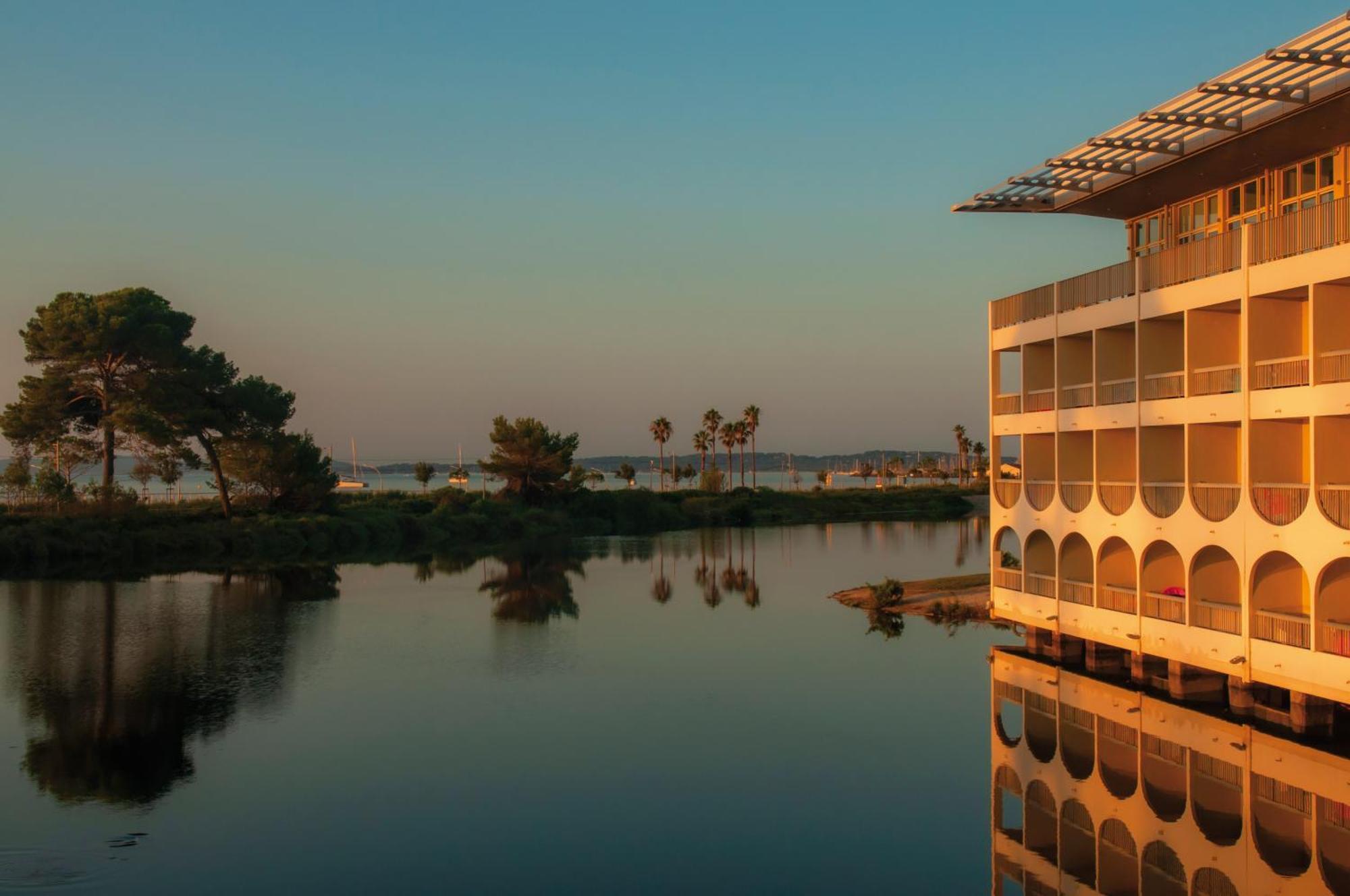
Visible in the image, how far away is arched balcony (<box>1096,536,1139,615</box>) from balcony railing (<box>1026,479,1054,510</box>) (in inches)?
66.6

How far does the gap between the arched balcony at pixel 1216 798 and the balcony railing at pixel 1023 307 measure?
34.4 feet

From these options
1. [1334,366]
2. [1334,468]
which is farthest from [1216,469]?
[1334,366]

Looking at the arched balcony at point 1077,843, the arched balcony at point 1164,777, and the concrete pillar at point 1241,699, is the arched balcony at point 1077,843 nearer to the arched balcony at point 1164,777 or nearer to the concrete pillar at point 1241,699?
the arched balcony at point 1164,777

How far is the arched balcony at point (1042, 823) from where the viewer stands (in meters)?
14.0

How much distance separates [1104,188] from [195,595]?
102 ft

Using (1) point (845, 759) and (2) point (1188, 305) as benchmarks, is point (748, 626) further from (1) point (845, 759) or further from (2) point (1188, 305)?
(2) point (1188, 305)

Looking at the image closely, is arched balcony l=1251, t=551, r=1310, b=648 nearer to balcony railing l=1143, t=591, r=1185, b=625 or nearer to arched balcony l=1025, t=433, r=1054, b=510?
balcony railing l=1143, t=591, r=1185, b=625

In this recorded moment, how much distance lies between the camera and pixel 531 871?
13.2 metres

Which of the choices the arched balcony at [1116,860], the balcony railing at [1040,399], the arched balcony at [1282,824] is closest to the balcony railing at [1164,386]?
the balcony railing at [1040,399]

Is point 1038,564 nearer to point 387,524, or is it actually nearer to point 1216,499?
point 1216,499

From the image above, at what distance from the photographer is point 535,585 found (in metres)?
44.7

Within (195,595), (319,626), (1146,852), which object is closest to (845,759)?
(1146,852)

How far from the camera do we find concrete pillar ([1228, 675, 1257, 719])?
60.1 feet

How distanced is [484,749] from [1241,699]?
495 inches
